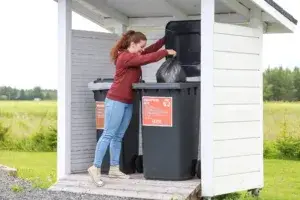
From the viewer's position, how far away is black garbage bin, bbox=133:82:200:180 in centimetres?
841

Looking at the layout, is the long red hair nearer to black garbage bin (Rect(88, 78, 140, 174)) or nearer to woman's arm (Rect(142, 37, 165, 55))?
black garbage bin (Rect(88, 78, 140, 174))

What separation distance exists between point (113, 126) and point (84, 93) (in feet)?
3.83

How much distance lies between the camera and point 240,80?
874 centimetres

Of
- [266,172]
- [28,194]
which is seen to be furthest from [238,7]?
[266,172]

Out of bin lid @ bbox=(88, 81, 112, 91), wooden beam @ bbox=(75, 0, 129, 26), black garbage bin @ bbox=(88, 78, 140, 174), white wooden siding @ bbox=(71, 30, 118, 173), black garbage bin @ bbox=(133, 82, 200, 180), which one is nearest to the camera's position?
black garbage bin @ bbox=(133, 82, 200, 180)

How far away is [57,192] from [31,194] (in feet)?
1.25

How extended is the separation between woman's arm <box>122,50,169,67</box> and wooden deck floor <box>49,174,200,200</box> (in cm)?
150

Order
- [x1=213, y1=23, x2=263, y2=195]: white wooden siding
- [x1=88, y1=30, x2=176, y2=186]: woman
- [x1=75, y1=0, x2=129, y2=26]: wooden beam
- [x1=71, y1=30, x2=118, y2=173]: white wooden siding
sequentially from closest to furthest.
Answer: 1. [x1=213, y1=23, x2=263, y2=195]: white wooden siding
2. [x1=88, y1=30, x2=176, y2=186]: woman
3. [x1=71, y1=30, x2=118, y2=173]: white wooden siding
4. [x1=75, y1=0, x2=129, y2=26]: wooden beam

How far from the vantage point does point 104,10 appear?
398 inches

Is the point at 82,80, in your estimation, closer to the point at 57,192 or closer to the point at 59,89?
the point at 59,89

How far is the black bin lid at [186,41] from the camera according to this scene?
9.30 meters

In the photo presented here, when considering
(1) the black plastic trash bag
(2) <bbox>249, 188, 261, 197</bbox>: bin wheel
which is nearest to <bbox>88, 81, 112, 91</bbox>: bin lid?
(1) the black plastic trash bag

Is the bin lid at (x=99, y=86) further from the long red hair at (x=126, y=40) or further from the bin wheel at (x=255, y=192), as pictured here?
the bin wheel at (x=255, y=192)

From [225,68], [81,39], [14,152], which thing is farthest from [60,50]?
[14,152]
